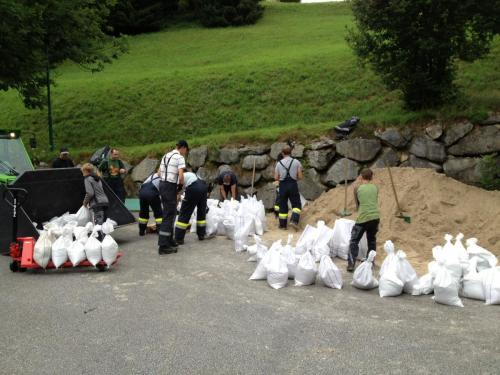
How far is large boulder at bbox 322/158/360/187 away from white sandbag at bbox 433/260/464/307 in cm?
665

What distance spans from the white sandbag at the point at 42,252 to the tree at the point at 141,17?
115 ft

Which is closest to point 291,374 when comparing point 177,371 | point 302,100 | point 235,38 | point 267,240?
point 177,371

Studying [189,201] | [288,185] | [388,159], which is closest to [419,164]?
[388,159]

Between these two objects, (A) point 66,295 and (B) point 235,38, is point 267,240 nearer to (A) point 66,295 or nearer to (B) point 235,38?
(A) point 66,295

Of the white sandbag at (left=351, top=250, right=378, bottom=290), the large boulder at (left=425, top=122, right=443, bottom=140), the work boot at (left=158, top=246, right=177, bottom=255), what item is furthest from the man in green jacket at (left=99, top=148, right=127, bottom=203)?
the large boulder at (left=425, top=122, right=443, bottom=140)

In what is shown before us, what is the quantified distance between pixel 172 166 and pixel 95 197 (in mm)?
1480

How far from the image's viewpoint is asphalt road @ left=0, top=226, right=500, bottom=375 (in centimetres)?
Answer: 416

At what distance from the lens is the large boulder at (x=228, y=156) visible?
13914 millimetres

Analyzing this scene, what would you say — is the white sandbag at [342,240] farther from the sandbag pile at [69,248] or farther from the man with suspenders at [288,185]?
the sandbag pile at [69,248]

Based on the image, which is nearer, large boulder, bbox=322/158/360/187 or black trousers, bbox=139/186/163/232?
black trousers, bbox=139/186/163/232

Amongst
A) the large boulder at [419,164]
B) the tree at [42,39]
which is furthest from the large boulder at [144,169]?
the large boulder at [419,164]

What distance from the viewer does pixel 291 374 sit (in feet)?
13.1

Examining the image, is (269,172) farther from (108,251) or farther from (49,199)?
(108,251)

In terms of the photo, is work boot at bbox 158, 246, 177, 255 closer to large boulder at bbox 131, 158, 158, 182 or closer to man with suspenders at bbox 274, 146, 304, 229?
man with suspenders at bbox 274, 146, 304, 229
